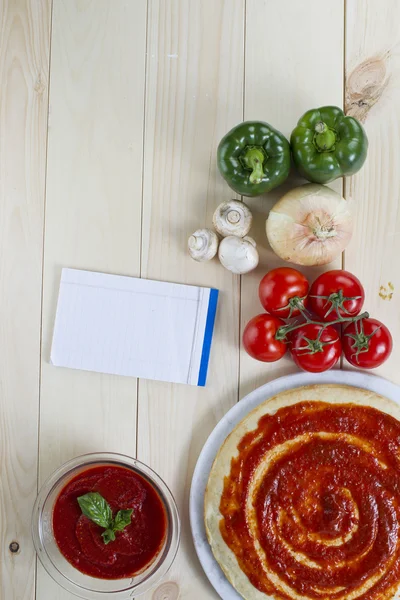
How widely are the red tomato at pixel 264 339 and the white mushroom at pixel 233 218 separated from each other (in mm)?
174

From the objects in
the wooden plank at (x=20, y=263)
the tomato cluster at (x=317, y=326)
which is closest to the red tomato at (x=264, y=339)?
the tomato cluster at (x=317, y=326)

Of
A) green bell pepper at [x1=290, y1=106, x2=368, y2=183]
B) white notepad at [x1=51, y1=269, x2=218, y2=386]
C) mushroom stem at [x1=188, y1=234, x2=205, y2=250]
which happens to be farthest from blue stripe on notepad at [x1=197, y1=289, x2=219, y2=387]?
green bell pepper at [x1=290, y1=106, x2=368, y2=183]

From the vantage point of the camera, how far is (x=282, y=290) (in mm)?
1122

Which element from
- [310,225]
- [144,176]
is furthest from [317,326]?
[144,176]

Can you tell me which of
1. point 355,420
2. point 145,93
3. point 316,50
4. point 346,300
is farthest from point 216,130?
point 355,420

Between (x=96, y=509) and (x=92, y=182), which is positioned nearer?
(x=96, y=509)

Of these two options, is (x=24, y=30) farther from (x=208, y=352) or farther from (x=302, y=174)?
(x=208, y=352)

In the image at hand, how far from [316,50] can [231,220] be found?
0.43 metres

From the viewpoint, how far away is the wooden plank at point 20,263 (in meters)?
1.22

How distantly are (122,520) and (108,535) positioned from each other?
4cm

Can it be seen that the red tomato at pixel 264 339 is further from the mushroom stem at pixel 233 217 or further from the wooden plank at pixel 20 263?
the wooden plank at pixel 20 263

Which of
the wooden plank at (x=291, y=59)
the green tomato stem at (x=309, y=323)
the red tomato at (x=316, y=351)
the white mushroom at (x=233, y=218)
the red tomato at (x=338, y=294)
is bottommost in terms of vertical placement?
the red tomato at (x=316, y=351)

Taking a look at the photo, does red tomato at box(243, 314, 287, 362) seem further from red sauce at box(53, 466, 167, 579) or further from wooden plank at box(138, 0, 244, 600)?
red sauce at box(53, 466, 167, 579)

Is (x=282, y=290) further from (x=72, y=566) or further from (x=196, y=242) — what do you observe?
(x=72, y=566)
